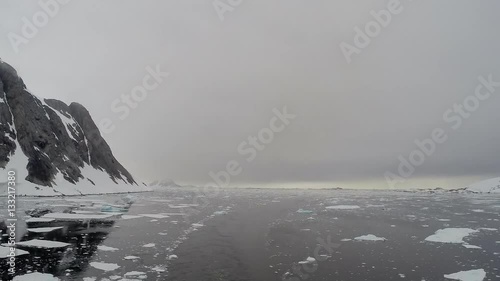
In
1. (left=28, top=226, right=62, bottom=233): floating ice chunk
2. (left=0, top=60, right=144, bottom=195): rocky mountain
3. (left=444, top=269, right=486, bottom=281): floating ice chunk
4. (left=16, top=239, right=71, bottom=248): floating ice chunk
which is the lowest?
(left=16, top=239, right=71, bottom=248): floating ice chunk

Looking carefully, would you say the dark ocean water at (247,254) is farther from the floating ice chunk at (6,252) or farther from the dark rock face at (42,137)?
the dark rock face at (42,137)

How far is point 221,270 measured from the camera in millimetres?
13492

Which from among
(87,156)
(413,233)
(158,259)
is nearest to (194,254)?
(158,259)

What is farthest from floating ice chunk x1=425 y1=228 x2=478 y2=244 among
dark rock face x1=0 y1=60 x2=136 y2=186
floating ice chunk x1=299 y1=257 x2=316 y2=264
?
dark rock face x1=0 y1=60 x2=136 y2=186

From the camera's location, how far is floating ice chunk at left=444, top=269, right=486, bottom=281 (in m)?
12.8

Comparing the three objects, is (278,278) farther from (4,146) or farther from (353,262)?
(4,146)

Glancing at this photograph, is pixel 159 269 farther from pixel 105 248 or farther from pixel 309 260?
pixel 309 260

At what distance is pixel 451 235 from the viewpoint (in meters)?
23.1

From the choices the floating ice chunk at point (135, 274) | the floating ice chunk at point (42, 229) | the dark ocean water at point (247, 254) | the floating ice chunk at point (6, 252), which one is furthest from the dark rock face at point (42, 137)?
the floating ice chunk at point (135, 274)

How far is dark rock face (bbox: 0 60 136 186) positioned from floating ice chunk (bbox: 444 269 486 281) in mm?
72806

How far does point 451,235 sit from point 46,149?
87091 millimetres

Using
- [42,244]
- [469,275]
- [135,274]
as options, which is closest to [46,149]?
[42,244]

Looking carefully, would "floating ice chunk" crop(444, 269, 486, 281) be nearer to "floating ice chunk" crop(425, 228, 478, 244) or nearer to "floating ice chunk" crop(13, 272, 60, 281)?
"floating ice chunk" crop(425, 228, 478, 244)

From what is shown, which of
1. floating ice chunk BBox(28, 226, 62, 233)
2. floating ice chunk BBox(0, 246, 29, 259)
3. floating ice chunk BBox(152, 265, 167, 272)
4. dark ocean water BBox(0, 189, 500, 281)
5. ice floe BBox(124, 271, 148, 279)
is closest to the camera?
ice floe BBox(124, 271, 148, 279)
